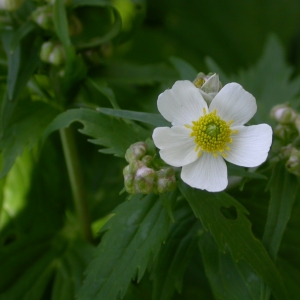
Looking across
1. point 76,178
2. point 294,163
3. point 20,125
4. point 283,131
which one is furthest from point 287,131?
point 20,125

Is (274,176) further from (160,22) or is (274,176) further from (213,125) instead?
(160,22)

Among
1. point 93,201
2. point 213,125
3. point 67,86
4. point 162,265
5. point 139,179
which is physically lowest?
point 93,201

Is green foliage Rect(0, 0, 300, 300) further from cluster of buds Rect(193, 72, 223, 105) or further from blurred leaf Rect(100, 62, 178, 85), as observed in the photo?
cluster of buds Rect(193, 72, 223, 105)

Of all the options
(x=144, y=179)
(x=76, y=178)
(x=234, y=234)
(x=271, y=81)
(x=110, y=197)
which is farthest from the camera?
(x=271, y=81)

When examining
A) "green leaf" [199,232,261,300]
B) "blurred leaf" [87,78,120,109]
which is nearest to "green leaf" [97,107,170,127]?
"blurred leaf" [87,78,120,109]

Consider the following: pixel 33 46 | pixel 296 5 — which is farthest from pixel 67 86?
pixel 296 5

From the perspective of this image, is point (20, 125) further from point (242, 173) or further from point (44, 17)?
point (242, 173)
